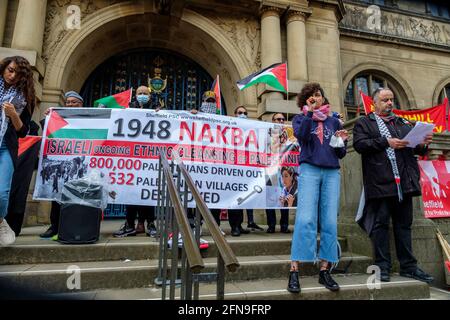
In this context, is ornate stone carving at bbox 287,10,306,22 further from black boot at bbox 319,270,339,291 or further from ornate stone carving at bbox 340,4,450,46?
black boot at bbox 319,270,339,291

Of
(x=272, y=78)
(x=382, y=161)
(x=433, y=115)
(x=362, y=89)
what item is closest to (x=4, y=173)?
(x=382, y=161)

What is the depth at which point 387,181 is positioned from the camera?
3.54m

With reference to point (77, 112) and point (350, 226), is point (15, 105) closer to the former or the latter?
point (77, 112)

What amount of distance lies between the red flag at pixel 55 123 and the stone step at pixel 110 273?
6.93 feet

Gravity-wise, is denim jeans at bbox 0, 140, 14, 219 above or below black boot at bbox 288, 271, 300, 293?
above

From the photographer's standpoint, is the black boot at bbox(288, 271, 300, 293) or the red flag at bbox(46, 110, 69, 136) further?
the red flag at bbox(46, 110, 69, 136)

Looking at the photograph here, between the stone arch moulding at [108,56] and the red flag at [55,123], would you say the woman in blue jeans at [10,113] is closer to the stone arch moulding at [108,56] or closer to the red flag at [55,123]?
the red flag at [55,123]

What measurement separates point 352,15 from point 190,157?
11.0 metres

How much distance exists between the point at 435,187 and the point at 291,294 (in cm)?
410

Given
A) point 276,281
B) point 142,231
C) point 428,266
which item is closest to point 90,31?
point 142,231

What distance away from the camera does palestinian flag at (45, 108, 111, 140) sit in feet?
15.0

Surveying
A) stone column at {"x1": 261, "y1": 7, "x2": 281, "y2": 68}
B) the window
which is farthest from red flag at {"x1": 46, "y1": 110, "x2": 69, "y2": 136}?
the window

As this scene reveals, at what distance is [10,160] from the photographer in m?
3.24

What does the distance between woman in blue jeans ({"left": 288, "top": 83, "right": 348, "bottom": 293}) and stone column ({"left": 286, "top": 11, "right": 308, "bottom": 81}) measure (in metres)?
5.71
